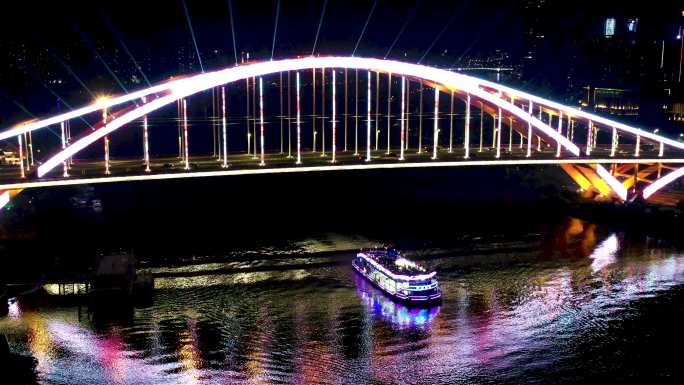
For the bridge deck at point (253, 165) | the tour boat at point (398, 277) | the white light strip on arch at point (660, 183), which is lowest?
the tour boat at point (398, 277)

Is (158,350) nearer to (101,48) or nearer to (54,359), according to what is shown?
(54,359)

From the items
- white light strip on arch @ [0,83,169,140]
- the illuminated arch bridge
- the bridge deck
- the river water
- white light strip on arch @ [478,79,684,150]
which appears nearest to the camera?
the river water

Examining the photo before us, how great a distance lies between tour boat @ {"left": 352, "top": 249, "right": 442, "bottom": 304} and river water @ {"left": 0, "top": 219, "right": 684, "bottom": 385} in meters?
0.24

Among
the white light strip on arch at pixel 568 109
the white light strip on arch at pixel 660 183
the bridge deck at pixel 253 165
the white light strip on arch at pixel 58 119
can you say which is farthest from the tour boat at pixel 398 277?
the white light strip on arch at pixel 660 183

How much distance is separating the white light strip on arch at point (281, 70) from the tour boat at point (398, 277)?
5058 mm

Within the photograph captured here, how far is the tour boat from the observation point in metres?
14.5

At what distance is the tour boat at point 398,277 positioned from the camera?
47.6 ft

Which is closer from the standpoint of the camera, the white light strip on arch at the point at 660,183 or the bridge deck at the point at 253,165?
the bridge deck at the point at 253,165

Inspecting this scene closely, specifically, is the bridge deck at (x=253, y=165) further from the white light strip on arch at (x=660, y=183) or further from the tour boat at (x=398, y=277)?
the tour boat at (x=398, y=277)

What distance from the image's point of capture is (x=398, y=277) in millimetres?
14758

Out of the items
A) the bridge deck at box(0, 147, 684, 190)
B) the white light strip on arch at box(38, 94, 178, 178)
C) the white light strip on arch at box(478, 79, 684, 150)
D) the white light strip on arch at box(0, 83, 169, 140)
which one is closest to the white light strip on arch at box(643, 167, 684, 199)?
the bridge deck at box(0, 147, 684, 190)

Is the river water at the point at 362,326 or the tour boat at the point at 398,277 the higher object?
the tour boat at the point at 398,277

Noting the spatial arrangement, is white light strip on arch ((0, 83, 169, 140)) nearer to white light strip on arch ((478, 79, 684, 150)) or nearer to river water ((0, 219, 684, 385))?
river water ((0, 219, 684, 385))

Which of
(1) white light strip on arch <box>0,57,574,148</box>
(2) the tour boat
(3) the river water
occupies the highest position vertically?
(1) white light strip on arch <box>0,57,574,148</box>
